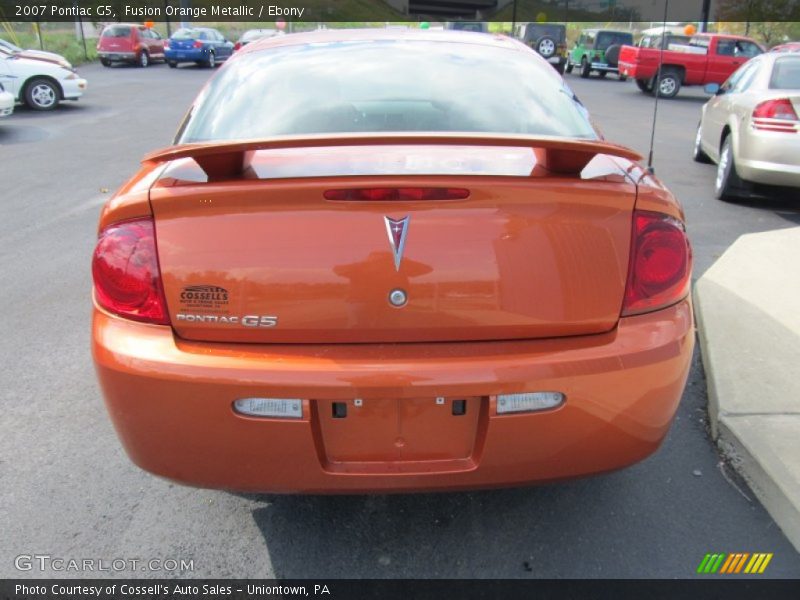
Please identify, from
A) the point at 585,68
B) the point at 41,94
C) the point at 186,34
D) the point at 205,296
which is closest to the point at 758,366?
the point at 205,296

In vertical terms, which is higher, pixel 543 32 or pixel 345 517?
pixel 543 32

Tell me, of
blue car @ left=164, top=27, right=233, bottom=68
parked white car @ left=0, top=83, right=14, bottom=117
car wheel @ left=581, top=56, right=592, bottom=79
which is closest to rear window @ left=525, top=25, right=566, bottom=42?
car wheel @ left=581, top=56, right=592, bottom=79

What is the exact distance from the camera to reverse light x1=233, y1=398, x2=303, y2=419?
6.41ft

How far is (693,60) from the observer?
66.7ft

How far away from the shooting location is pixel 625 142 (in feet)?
36.8

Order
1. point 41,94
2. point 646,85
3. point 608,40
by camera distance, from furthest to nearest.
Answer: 1. point 608,40
2. point 646,85
3. point 41,94

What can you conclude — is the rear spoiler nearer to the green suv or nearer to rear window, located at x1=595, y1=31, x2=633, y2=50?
the green suv

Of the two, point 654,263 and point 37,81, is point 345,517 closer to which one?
point 654,263

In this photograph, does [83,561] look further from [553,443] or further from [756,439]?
[756,439]

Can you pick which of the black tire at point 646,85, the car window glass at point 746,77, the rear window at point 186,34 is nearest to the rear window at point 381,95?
the car window glass at point 746,77

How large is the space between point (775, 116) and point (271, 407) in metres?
6.39

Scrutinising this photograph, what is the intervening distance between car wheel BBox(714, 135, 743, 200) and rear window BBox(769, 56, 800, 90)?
665 mm

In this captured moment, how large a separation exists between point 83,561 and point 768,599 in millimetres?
2246

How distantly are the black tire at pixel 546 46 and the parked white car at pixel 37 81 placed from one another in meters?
17.7
